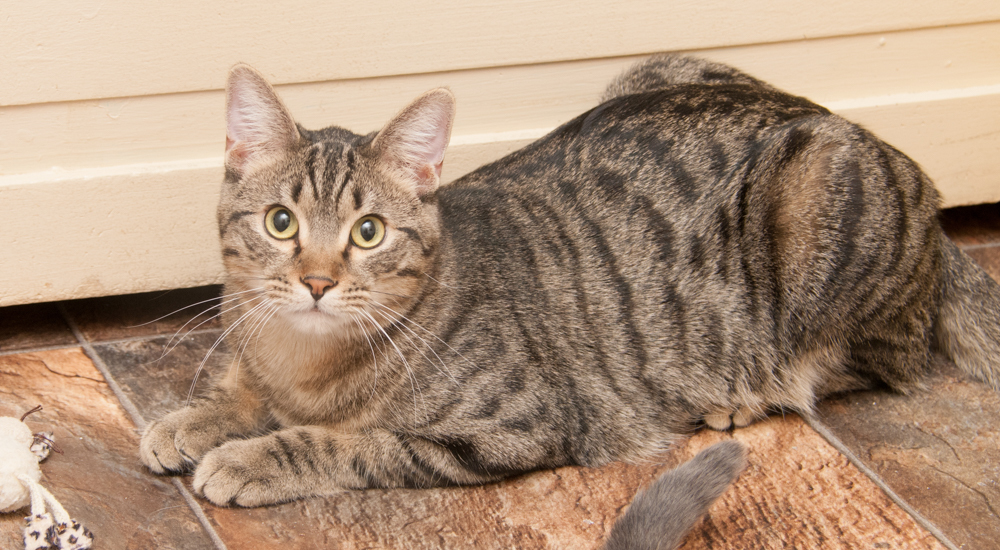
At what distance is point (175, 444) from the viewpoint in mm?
2174

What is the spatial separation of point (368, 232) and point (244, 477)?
67 centimetres

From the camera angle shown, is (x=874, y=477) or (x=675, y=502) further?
(x=874, y=477)

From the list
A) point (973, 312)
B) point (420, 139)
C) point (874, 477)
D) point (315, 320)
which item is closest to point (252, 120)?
point (420, 139)

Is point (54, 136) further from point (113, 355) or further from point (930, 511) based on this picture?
point (930, 511)

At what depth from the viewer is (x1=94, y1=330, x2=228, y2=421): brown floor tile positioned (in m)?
2.49

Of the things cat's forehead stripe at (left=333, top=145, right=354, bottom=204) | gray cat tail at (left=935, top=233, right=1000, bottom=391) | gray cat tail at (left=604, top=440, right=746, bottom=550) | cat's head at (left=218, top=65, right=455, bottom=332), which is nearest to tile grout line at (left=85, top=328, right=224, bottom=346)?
cat's head at (left=218, top=65, right=455, bottom=332)

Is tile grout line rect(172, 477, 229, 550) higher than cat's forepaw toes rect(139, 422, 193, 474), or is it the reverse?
cat's forepaw toes rect(139, 422, 193, 474)

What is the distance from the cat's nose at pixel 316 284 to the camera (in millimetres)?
1927

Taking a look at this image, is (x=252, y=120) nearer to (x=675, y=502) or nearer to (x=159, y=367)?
(x=159, y=367)

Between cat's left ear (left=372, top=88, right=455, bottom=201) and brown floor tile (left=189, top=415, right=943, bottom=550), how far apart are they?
813mm

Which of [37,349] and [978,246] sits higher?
[37,349]

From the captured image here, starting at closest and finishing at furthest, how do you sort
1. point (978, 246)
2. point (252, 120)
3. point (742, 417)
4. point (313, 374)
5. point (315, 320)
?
point (315, 320), point (252, 120), point (313, 374), point (742, 417), point (978, 246)

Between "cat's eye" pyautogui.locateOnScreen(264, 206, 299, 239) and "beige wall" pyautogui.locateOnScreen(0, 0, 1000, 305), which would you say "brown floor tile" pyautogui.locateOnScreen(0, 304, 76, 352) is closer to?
"beige wall" pyautogui.locateOnScreen(0, 0, 1000, 305)

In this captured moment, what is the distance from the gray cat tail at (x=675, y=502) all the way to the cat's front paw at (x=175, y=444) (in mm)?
1073
